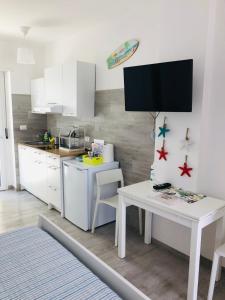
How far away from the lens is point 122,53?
9.68 feet

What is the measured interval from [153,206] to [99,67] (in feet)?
6.90

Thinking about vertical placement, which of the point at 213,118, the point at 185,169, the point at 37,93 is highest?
the point at 37,93

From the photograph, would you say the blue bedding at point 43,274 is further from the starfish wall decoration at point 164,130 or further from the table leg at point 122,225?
the starfish wall decoration at point 164,130

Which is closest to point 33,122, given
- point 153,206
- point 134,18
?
point 134,18

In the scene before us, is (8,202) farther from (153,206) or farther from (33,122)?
(153,206)

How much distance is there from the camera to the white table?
5.83 feet

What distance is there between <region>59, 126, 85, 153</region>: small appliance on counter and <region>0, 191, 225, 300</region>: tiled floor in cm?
98

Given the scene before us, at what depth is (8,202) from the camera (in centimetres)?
396

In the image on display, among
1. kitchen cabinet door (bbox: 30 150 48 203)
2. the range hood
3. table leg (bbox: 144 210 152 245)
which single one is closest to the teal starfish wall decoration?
table leg (bbox: 144 210 152 245)

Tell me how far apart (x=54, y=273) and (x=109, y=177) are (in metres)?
1.64

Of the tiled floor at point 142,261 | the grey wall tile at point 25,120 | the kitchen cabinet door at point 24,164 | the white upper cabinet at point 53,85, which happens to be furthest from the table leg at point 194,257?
the grey wall tile at point 25,120

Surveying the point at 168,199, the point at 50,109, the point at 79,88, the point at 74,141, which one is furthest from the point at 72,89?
the point at 168,199

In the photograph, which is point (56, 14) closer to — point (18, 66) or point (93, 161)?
point (18, 66)

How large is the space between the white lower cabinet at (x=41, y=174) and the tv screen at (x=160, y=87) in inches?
56.3
